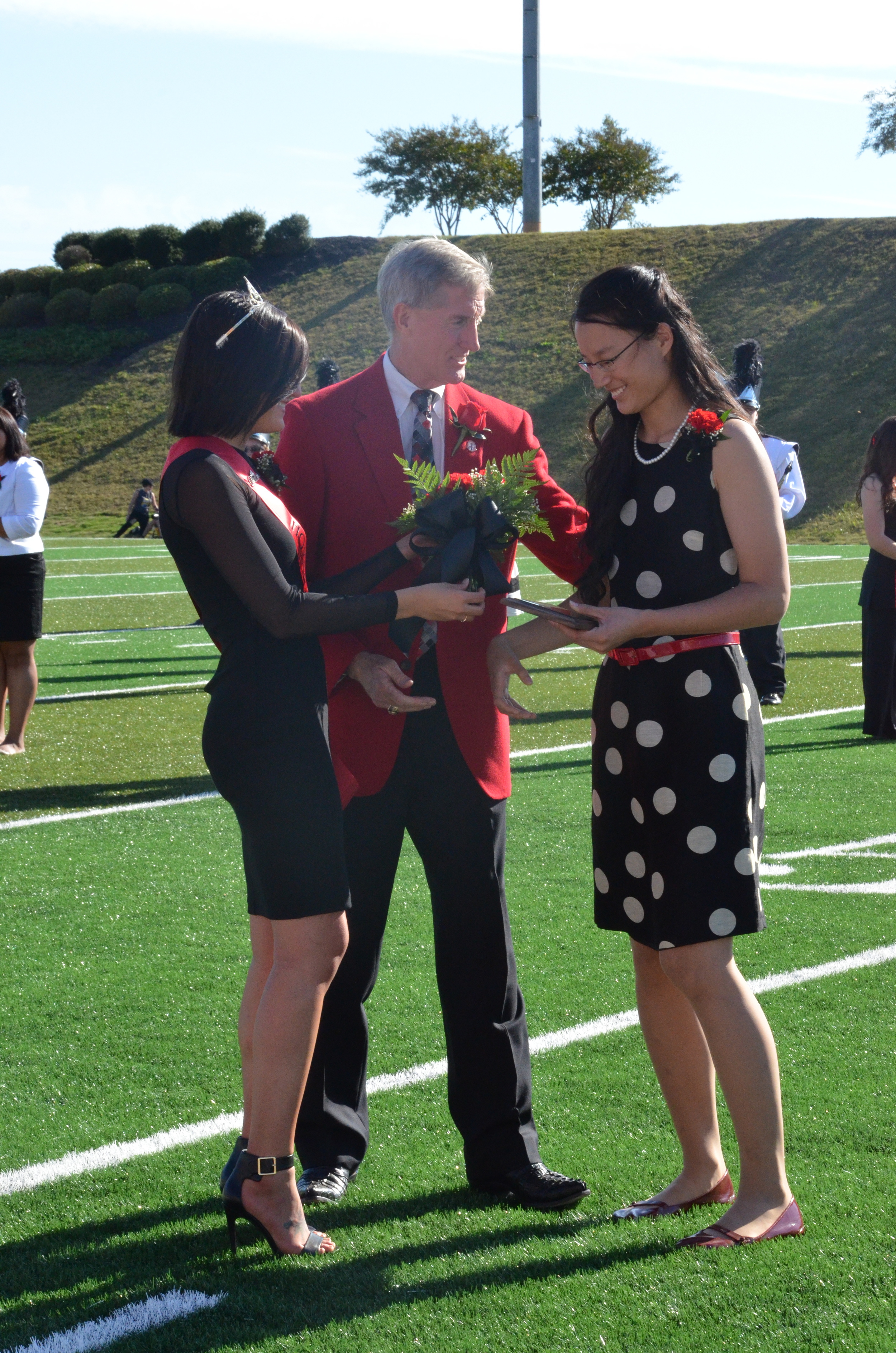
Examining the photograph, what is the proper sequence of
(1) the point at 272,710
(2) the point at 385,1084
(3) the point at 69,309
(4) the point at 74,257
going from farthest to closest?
(4) the point at 74,257 → (3) the point at 69,309 → (2) the point at 385,1084 → (1) the point at 272,710

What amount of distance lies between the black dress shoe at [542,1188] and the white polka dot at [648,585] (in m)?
1.34

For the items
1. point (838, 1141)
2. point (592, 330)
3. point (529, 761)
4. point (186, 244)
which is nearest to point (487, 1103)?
point (838, 1141)

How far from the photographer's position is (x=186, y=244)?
60.8 metres

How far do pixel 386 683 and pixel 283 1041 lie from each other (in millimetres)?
782

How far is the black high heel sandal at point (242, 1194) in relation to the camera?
2.92 meters

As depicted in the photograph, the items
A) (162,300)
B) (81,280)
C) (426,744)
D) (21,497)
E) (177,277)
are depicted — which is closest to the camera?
(426,744)

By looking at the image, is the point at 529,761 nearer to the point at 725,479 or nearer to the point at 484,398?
the point at 484,398

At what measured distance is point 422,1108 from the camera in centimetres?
388

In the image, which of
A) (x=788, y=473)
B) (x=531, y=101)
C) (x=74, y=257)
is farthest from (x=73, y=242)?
(x=788, y=473)

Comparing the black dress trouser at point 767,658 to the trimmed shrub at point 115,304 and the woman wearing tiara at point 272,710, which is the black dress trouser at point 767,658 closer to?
the woman wearing tiara at point 272,710

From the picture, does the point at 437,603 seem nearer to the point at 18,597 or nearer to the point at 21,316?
the point at 18,597

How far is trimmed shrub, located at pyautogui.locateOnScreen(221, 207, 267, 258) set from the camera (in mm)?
61281

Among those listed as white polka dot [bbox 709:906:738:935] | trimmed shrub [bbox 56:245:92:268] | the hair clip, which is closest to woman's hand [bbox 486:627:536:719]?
white polka dot [bbox 709:906:738:935]

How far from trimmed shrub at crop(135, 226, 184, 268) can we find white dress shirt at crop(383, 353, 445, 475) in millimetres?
60126
